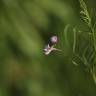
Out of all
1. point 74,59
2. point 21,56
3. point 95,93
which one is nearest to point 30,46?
point 21,56

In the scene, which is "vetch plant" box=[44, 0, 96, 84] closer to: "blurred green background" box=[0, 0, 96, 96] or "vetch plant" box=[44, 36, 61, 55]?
"vetch plant" box=[44, 36, 61, 55]

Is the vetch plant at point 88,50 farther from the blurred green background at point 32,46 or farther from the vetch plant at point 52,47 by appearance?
the blurred green background at point 32,46

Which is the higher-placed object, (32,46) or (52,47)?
(52,47)

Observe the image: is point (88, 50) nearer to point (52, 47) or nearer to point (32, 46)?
point (52, 47)

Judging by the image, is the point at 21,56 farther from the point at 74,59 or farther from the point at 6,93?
the point at 74,59

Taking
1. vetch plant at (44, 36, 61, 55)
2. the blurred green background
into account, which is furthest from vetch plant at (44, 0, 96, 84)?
the blurred green background

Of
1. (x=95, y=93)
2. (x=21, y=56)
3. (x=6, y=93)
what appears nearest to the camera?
(x=95, y=93)

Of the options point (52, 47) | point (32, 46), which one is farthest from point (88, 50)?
point (32, 46)

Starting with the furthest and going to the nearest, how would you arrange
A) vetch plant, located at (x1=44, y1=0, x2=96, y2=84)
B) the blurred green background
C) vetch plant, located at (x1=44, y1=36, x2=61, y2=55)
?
the blurred green background < vetch plant, located at (x1=44, y1=36, x2=61, y2=55) < vetch plant, located at (x1=44, y1=0, x2=96, y2=84)
